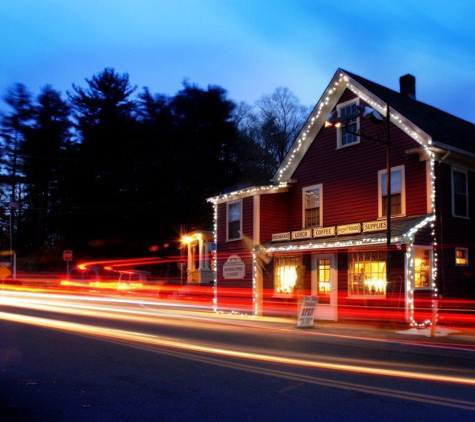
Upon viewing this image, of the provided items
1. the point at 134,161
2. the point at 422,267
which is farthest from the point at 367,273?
the point at 134,161

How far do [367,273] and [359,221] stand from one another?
209 cm

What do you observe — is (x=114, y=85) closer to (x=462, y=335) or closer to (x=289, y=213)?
(x=289, y=213)

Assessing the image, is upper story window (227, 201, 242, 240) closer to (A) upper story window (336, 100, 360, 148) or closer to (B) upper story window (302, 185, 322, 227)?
(B) upper story window (302, 185, 322, 227)

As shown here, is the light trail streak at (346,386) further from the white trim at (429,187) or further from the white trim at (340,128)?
the white trim at (340,128)

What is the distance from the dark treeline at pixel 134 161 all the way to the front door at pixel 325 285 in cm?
2287

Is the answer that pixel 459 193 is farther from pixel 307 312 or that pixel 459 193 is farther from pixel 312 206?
pixel 307 312

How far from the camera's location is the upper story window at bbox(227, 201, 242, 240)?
77.6 feet

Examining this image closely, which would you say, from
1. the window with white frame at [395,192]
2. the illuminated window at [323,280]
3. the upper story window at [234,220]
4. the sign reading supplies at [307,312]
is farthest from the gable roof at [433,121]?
the upper story window at [234,220]

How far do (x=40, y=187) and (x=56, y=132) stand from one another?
535cm

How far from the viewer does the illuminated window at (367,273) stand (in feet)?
60.5

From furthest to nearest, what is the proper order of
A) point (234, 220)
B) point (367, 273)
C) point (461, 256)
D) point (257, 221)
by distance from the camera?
point (234, 220)
point (257, 221)
point (461, 256)
point (367, 273)

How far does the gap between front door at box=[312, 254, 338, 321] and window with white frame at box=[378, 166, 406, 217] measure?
2614 mm

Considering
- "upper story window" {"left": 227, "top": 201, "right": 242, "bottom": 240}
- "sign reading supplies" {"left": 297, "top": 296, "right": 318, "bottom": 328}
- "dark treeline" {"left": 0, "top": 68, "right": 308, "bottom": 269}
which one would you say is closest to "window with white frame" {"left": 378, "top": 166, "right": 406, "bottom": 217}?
"sign reading supplies" {"left": 297, "top": 296, "right": 318, "bottom": 328}

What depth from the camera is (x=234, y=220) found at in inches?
942
